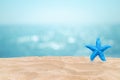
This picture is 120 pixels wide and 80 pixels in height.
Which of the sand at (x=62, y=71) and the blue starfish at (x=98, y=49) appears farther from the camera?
the blue starfish at (x=98, y=49)

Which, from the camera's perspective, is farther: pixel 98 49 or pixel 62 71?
pixel 98 49

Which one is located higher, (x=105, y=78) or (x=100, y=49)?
(x=100, y=49)

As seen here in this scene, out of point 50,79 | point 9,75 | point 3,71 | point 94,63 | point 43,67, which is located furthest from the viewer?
point 94,63

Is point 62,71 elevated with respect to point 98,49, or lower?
lower

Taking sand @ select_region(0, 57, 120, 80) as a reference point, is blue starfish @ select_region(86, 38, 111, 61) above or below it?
above

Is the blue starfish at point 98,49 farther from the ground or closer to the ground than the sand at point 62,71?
farther from the ground

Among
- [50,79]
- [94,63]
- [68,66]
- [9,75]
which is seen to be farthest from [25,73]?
[94,63]

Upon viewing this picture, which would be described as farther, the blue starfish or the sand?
the blue starfish

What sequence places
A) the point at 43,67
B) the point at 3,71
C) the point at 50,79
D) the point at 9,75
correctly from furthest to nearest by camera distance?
the point at 43,67 < the point at 3,71 < the point at 9,75 < the point at 50,79

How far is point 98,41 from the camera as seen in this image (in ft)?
20.9

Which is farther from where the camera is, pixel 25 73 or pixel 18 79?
pixel 25 73

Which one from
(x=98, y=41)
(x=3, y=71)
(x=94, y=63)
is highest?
(x=98, y=41)

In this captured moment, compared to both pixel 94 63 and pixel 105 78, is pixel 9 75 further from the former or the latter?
pixel 94 63

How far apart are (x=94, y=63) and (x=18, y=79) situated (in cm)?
238
